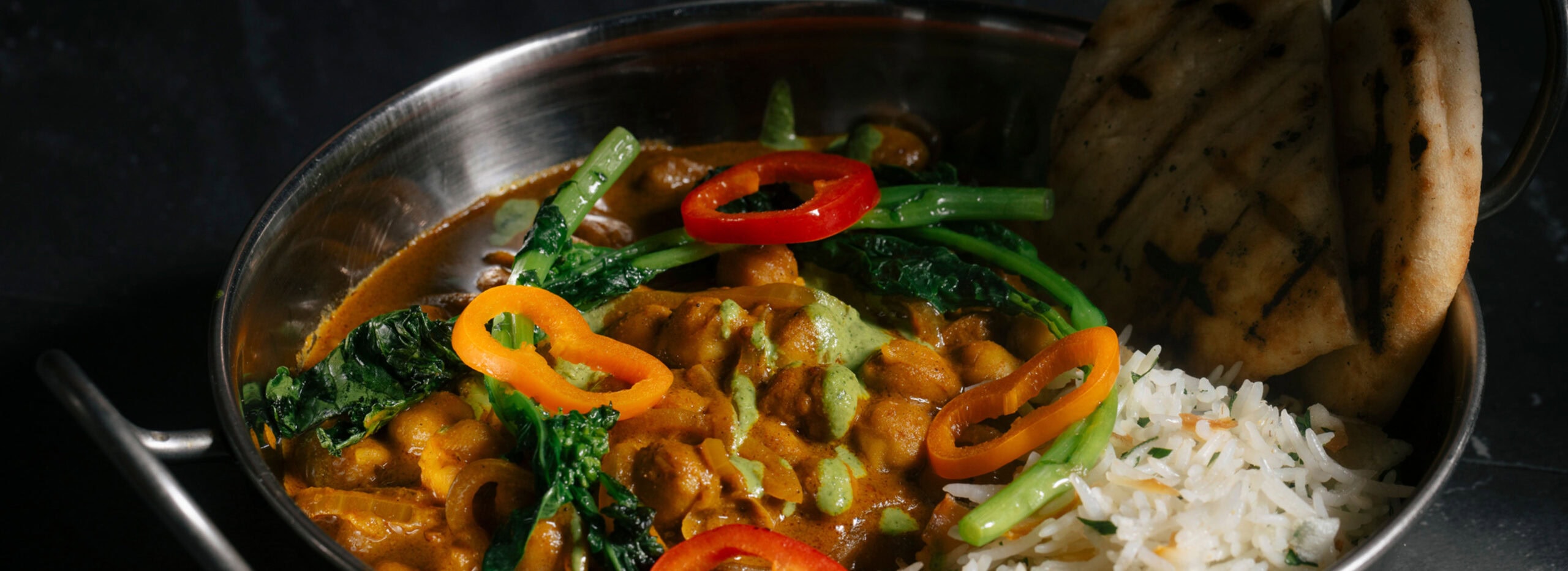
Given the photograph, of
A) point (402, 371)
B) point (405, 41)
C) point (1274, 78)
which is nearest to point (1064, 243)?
point (1274, 78)

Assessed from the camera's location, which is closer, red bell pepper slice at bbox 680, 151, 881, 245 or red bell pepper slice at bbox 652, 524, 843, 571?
red bell pepper slice at bbox 652, 524, 843, 571

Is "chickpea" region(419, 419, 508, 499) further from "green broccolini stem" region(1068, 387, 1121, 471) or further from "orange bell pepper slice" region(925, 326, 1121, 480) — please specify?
"green broccolini stem" region(1068, 387, 1121, 471)

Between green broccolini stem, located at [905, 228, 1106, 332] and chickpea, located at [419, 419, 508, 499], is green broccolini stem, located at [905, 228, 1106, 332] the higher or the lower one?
the higher one

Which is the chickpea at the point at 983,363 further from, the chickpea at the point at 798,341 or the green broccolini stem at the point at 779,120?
the green broccolini stem at the point at 779,120

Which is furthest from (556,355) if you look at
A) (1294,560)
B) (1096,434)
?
(1294,560)

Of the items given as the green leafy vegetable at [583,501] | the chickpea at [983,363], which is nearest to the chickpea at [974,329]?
the chickpea at [983,363]

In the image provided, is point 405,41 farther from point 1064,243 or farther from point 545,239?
point 1064,243

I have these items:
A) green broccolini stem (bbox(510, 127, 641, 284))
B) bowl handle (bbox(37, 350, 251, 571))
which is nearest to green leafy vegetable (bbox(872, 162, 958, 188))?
green broccolini stem (bbox(510, 127, 641, 284))
